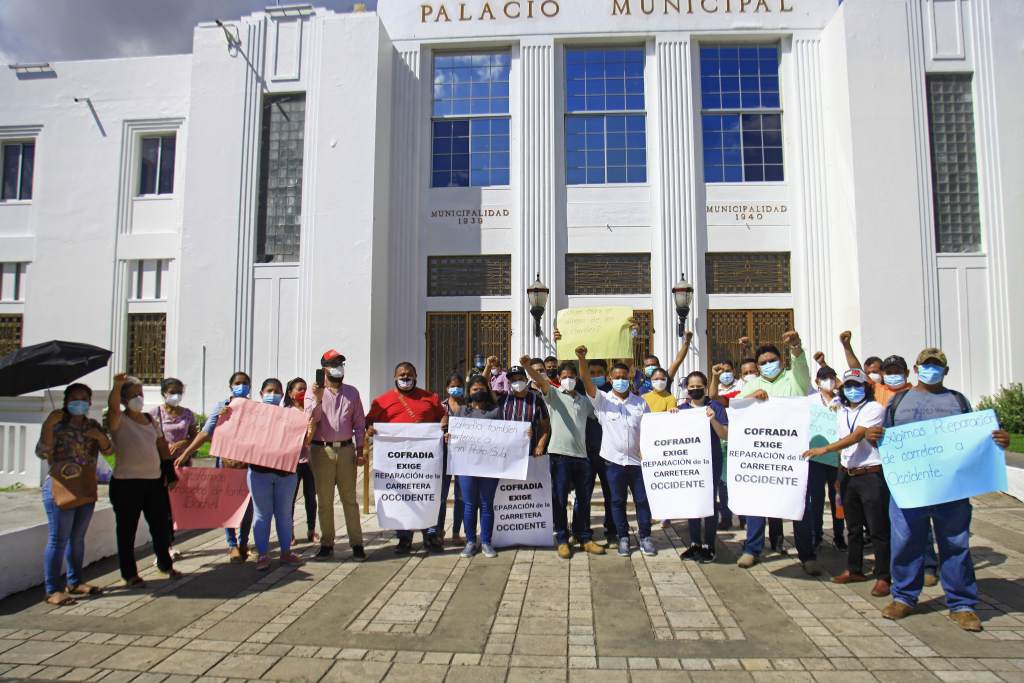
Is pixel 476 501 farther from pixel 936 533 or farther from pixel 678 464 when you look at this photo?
pixel 936 533

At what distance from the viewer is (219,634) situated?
4.54m

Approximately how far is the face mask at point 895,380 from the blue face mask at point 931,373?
51cm

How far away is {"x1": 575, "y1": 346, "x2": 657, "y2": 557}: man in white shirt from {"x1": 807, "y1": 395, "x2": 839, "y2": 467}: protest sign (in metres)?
1.59

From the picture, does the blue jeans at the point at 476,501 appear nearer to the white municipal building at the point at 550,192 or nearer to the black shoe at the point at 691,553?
the black shoe at the point at 691,553

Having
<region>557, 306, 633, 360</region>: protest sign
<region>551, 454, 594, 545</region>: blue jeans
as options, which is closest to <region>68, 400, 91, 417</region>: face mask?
<region>551, 454, 594, 545</region>: blue jeans

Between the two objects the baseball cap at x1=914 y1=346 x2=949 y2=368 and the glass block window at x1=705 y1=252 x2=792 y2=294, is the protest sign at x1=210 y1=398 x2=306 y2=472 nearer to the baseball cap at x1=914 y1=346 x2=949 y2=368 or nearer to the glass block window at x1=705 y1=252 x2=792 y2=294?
the baseball cap at x1=914 y1=346 x2=949 y2=368

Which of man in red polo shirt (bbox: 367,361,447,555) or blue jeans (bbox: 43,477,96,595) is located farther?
man in red polo shirt (bbox: 367,361,447,555)

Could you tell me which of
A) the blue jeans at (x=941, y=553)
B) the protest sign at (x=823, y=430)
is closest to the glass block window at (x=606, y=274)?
the protest sign at (x=823, y=430)

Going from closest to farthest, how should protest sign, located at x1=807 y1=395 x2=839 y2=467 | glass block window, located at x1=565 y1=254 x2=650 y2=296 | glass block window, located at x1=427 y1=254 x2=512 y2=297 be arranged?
protest sign, located at x1=807 y1=395 x2=839 y2=467 → glass block window, located at x1=565 y1=254 x2=650 y2=296 → glass block window, located at x1=427 y1=254 x2=512 y2=297

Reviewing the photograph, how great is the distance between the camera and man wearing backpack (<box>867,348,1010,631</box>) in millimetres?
4629

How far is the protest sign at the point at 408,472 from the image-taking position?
6594 mm

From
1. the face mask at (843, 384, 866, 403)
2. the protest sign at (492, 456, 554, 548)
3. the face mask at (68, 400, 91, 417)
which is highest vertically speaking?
the face mask at (843, 384, 866, 403)

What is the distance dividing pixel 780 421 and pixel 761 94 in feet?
38.1

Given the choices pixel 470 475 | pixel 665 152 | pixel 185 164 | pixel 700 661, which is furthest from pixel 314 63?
pixel 700 661
